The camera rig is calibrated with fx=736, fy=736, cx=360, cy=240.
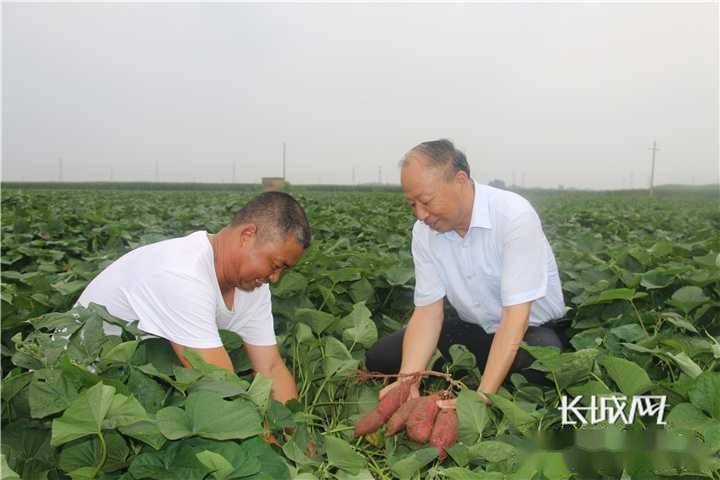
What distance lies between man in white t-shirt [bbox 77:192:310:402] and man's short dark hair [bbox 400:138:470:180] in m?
0.54

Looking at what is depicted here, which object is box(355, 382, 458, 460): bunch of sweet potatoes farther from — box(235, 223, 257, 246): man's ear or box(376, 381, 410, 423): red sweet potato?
box(235, 223, 257, 246): man's ear

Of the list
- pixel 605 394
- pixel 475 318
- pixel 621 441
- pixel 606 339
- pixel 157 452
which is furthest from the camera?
pixel 475 318

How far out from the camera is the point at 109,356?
6.15ft

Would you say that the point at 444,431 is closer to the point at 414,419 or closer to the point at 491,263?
the point at 414,419

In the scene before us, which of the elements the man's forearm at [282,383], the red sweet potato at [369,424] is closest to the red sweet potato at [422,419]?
the red sweet potato at [369,424]

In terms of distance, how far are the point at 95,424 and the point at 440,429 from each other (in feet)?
3.74

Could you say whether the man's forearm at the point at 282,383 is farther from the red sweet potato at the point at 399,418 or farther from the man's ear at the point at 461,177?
the man's ear at the point at 461,177

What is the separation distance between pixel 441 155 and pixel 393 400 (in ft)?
2.94

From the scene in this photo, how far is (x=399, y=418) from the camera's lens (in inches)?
97.5

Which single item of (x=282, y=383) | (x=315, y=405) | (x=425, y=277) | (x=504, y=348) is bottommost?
(x=315, y=405)

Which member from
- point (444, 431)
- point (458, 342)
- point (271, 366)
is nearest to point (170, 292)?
point (271, 366)

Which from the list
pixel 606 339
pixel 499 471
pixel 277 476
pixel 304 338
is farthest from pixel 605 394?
pixel 304 338

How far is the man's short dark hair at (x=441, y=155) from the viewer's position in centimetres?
268

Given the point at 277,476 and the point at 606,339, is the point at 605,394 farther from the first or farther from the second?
the point at 277,476
